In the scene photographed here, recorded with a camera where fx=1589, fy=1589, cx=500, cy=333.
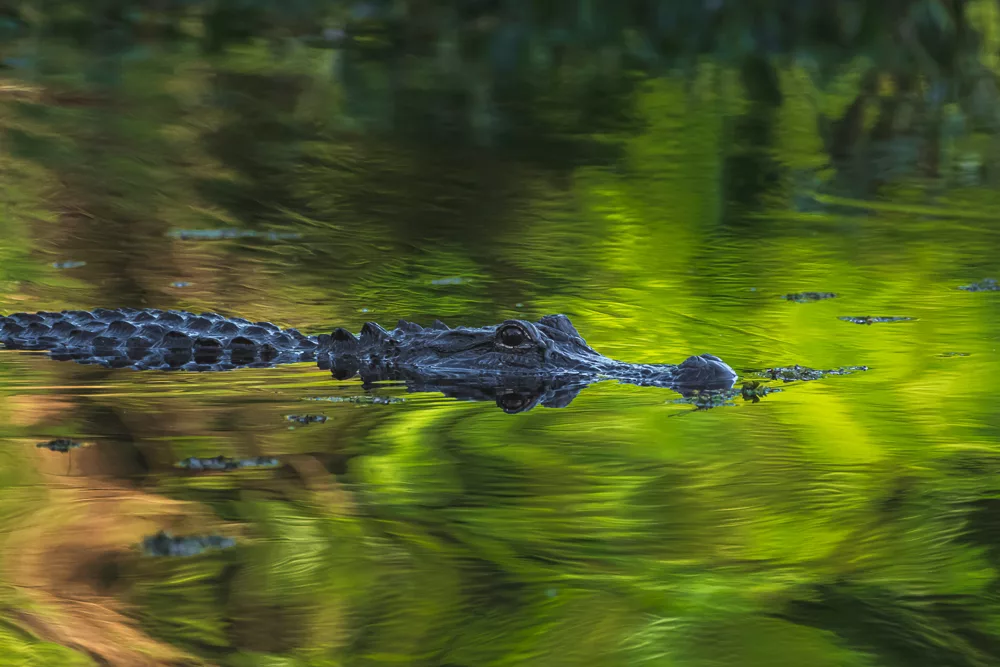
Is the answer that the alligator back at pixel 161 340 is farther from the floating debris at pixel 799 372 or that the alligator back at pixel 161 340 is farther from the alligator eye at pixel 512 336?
the floating debris at pixel 799 372

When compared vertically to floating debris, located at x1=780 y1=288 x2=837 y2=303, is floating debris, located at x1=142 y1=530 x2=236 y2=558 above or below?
below

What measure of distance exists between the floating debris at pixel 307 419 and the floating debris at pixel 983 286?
4.88 meters

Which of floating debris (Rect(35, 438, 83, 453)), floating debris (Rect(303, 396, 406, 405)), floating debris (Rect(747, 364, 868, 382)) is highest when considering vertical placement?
floating debris (Rect(747, 364, 868, 382))

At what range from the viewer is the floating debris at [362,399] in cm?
698

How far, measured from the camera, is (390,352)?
25.9 feet

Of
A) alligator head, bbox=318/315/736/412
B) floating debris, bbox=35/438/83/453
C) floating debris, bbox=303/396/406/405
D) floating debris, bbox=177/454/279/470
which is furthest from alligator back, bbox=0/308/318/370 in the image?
floating debris, bbox=177/454/279/470

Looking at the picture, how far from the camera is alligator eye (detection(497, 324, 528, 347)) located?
754 centimetres

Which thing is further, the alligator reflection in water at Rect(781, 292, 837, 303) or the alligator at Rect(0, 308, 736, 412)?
the alligator reflection in water at Rect(781, 292, 837, 303)

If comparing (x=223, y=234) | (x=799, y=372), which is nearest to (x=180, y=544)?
(x=799, y=372)

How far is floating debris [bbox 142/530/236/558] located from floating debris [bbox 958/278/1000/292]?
6.27 meters

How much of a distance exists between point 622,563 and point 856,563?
72 cm

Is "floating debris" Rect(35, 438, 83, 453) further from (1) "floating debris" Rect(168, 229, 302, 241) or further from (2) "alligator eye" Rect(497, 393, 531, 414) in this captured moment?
(1) "floating debris" Rect(168, 229, 302, 241)

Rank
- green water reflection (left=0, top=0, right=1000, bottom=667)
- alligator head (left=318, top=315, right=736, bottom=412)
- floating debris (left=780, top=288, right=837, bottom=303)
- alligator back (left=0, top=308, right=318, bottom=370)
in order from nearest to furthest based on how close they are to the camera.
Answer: green water reflection (left=0, top=0, right=1000, bottom=667)
alligator head (left=318, top=315, right=736, bottom=412)
alligator back (left=0, top=308, right=318, bottom=370)
floating debris (left=780, top=288, right=837, bottom=303)

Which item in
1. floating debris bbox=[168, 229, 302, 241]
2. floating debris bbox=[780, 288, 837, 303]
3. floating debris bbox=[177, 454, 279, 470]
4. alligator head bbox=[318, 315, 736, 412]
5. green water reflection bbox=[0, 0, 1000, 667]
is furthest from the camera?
floating debris bbox=[168, 229, 302, 241]
